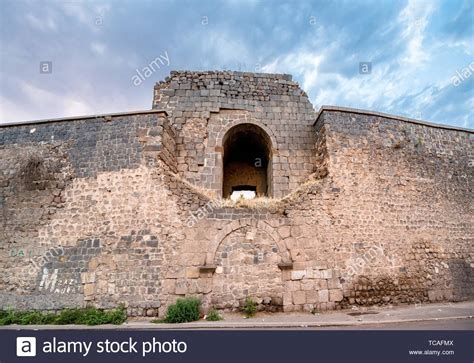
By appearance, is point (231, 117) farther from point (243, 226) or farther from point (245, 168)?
point (243, 226)

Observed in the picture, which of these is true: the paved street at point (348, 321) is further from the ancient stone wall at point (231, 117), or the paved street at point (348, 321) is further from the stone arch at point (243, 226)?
the ancient stone wall at point (231, 117)

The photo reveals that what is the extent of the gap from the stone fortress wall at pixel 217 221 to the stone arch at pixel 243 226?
3 cm

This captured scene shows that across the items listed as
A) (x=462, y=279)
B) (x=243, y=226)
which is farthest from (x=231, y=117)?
(x=462, y=279)

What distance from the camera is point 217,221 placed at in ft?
27.8

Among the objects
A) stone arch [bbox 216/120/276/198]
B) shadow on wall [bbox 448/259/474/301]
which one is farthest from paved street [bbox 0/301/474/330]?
stone arch [bbox 216/120/276/198]

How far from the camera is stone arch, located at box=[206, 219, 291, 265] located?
8.19 metres

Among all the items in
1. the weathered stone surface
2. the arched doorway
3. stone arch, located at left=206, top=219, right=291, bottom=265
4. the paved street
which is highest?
the arched doorway

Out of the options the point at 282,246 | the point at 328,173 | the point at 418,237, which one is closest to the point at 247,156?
the point at 328,173

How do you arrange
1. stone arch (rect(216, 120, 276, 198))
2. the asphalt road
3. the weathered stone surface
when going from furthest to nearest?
stone arch (rect(216, 120, 276, 198))
the weathered stone surface
the asphalt road

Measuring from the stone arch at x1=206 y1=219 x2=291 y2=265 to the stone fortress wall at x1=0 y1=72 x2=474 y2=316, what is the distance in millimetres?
28

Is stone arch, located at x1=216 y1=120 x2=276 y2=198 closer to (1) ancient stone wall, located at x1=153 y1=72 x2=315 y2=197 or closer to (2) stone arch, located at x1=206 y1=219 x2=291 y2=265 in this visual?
(1) ancient stone wall, located at x1=153 y1=72 x2=315 y2=197

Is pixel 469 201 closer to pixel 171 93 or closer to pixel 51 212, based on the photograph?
pixel 171 93

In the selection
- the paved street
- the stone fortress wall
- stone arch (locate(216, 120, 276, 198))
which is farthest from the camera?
stone arch (locate(216, 120, 276, 198))

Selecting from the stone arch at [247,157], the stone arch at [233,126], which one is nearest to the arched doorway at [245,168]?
the stone arch at [247,157]
